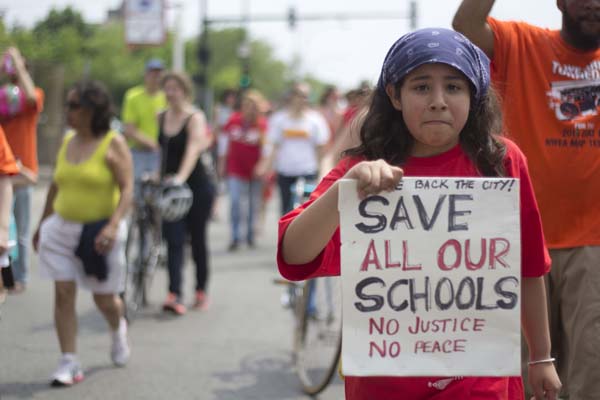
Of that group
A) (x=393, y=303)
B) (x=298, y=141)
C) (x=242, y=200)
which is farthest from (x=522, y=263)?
(x=242, y=200)

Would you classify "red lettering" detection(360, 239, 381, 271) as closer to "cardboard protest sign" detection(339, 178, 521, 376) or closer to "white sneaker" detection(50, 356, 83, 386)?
"cardboard protest sign" detection(339, 178, 521, 376)

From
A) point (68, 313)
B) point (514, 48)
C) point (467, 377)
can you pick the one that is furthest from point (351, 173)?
point (68, 313)

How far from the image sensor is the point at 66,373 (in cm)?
567

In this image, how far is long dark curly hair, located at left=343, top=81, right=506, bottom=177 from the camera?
2.64 m

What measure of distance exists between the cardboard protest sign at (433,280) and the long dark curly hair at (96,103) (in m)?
4.04

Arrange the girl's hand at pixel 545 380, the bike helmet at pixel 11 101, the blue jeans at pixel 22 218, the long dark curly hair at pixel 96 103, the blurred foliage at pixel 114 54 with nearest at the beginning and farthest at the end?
the girl's hand at pixel 545 380, the long dark curly hair at pixel 96 103, the bike helmet at pixel 11 101, the blue jeans at pixel 22 218, the blurred foliage at pixel 114 54

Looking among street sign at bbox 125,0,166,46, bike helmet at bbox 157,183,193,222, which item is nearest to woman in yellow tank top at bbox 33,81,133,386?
bike helmet at bbox 157,183,193,222

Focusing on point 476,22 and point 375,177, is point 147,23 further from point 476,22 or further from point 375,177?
point 375,177

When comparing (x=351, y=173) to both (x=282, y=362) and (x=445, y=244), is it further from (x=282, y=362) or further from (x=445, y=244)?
(x=282, y=362)

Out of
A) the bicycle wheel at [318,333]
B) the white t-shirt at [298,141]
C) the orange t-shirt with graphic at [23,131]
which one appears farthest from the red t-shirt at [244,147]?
the bicycle wheel at [318,333]

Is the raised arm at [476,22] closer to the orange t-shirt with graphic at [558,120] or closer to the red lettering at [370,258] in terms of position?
the orange t-shirt with graphic at [558,120]

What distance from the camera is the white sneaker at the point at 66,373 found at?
5.64 meters

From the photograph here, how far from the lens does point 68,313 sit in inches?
226

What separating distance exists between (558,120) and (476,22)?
0.49 m
